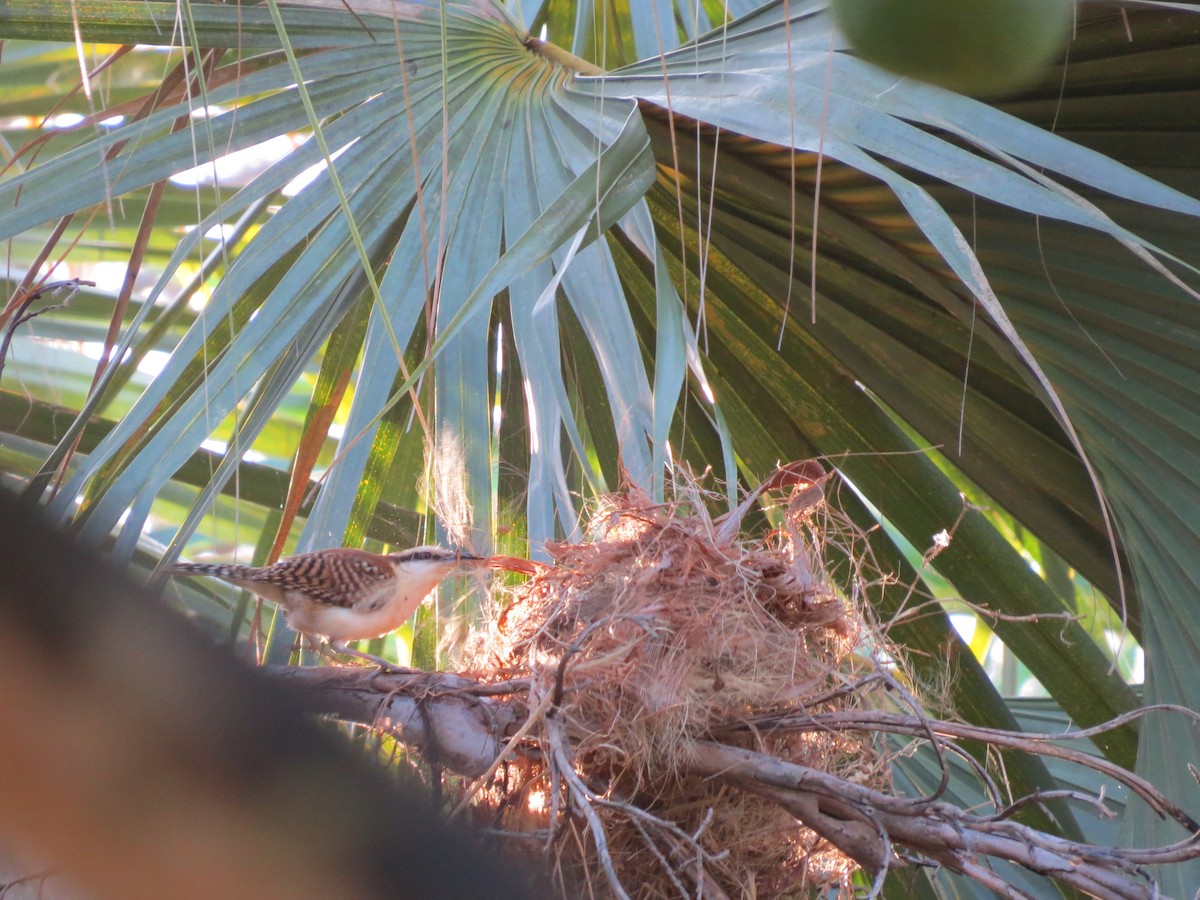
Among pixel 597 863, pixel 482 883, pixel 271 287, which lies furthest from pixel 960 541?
pixel 482 883

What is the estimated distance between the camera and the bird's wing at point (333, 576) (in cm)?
297

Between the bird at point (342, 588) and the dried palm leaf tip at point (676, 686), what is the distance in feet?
2.91

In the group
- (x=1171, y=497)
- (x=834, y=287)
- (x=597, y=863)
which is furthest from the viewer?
(x=834, y=287)

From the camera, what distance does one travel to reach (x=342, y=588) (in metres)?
3.12

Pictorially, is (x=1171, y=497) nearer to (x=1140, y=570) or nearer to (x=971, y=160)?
(x=1140, y=570)

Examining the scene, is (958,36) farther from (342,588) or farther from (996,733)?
(342,588)

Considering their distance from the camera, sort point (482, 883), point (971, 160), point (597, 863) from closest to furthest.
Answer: point (482, 883), point (971, 160), point (597, 863)

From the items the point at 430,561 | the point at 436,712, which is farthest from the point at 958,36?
the point at 430,561

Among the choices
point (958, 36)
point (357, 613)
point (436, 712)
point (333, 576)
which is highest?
point (958, 36)

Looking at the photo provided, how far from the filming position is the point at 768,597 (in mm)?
2156

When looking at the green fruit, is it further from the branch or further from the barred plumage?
the barred plumage

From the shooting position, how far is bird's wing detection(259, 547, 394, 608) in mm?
2975

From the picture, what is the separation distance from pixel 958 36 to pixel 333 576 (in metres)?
2.53

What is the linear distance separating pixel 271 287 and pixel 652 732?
1.36 metres
